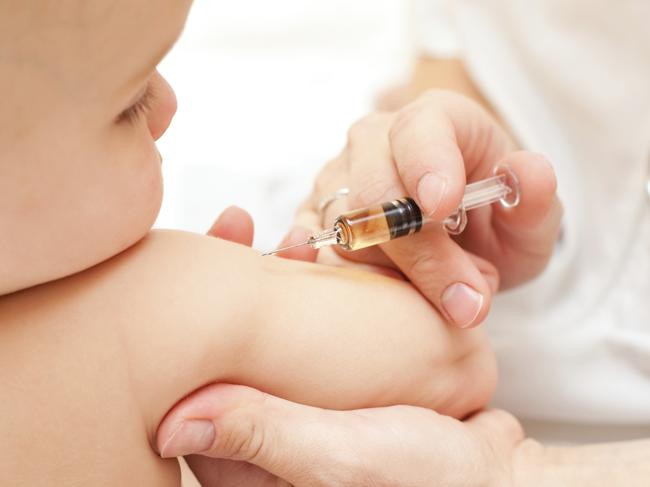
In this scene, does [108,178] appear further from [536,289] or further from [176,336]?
[536,289]

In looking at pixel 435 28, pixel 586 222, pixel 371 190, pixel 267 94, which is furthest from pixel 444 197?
pixel 435 28

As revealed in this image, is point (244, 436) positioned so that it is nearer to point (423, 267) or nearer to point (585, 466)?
point (423, 267)

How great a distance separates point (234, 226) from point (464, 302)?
33 cm

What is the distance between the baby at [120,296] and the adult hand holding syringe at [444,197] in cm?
6

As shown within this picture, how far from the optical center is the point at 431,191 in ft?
2.38

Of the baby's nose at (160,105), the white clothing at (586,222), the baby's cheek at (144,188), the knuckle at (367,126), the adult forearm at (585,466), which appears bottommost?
the adult forearm at (585,466)

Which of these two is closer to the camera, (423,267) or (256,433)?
(256,433)

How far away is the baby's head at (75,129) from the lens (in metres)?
0.47

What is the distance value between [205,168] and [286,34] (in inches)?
18.1

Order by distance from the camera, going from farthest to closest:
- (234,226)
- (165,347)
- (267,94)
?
(267,94) → (234,226) → (165,347)

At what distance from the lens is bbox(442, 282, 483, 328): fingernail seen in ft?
2.55

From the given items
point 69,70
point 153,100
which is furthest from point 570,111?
point 69,70

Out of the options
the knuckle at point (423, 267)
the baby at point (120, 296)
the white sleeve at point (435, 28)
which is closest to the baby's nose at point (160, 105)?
the baby at point (120, 296)

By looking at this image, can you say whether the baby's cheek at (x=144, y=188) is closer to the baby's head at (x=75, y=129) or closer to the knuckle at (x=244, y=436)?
the baby's head at (x=75, y=129)
